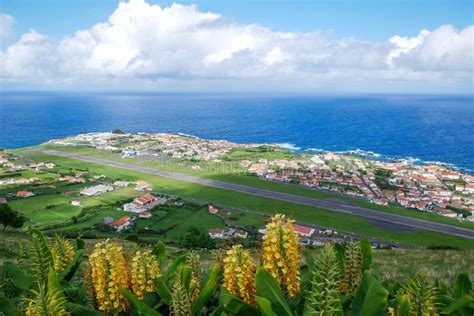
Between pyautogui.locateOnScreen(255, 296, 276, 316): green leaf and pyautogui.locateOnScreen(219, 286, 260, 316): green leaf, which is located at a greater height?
pyautogui.locateOnScreen(255, 296, 276, 316): green leaf

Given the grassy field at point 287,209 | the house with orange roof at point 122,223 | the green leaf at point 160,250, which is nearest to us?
the green leaf at point 160,250

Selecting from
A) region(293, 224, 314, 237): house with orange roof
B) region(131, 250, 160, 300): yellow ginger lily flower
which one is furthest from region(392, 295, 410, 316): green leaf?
region(293, 224, 314, 237): house with orange roof

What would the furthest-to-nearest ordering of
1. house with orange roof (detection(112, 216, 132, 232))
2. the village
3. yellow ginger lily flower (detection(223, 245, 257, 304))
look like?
the village → house with orange roof (detection(112, 216, 132, 232)) → yellow ginger lily flower (detection(223, 245, 257, 304))

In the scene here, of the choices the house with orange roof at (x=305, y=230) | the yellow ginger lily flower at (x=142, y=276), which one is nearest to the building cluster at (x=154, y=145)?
the house with orange roof at (x=305, y=230)

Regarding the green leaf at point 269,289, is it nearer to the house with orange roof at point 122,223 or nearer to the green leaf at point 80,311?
the green leaf at point 80,311

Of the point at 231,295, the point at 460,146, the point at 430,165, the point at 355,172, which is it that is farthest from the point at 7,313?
the point at 460,146

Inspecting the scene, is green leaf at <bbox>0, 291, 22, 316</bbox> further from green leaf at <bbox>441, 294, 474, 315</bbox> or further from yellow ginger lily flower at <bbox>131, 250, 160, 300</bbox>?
green leaf at <bbox>441, 294, 474, 315</bbox>

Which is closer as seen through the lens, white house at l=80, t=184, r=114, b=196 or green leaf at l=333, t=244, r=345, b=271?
green leaf at l=333, t=244, r=345, b=271
